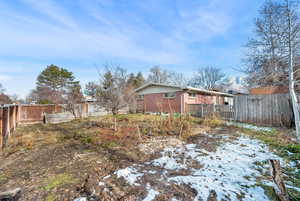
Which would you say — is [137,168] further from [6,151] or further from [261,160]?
[6,151]

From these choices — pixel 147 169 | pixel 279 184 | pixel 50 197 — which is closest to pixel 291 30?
pixel 279 184

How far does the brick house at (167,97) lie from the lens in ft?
41.7

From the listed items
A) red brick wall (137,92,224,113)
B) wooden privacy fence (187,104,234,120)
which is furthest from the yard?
red brick wall (137,92,224,113)

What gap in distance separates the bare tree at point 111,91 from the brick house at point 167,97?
5.31 meters

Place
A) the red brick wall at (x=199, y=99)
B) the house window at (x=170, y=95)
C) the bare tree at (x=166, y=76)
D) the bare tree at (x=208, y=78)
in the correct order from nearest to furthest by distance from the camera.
→ the red brick wall at (x=199, y=99), the house window at (x=170, y=95), the bare tree at (x=166, y=76), the bare tree at (x=208, y=78)

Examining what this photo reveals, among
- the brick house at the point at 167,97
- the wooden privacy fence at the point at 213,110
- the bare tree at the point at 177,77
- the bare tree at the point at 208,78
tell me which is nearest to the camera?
the wooden privacy fence at the point at 213,110

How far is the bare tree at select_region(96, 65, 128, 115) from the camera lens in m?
6.50

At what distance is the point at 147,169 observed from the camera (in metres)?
2.86

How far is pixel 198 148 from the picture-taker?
4.10 meters

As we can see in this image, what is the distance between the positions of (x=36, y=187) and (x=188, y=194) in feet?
8.49

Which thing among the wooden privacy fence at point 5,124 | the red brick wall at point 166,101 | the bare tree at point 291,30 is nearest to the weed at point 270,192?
the bare tree at point 291,30

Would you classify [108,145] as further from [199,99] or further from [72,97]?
[199,99]

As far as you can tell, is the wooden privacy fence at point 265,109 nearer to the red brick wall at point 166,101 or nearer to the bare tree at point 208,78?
the red brick wall at point 166,101

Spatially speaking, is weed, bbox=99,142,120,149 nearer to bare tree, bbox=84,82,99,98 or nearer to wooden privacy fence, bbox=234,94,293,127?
bare tree, bbox=84,82,99,98
